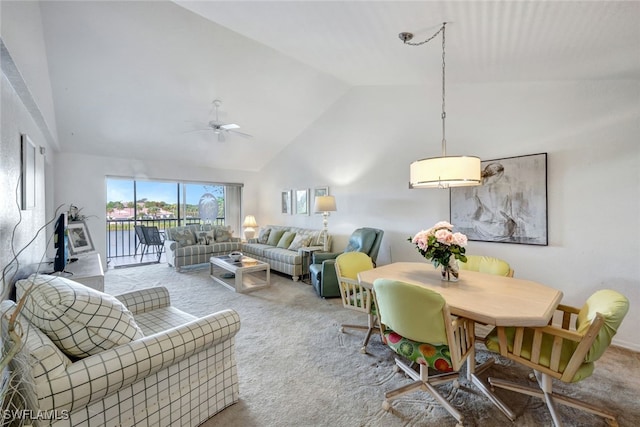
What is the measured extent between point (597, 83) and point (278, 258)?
464 centimetres

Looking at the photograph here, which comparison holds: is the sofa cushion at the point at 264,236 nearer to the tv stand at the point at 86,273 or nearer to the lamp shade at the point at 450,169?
the tv stand at the point at 86,273

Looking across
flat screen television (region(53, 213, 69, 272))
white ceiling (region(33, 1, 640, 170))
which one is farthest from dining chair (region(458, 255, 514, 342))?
flat screen television (region(53, 213, 69, 272))

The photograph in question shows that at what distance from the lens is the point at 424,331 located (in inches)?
64.0

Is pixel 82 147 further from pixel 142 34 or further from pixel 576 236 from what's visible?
pixel 576 236

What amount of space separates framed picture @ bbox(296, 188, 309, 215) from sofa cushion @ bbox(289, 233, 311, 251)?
717 mm

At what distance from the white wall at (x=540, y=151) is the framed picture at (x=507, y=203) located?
0.27ft

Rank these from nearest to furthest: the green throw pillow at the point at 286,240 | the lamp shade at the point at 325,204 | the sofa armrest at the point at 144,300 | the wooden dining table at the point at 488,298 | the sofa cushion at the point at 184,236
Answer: the wooden dining table at the point at 488,298, the sofa armrest at the point at 144,300, the lamp shade at the point at 325,204, the green throw pillow at the point at 286,240, the sofa cushion at the point at 184,236

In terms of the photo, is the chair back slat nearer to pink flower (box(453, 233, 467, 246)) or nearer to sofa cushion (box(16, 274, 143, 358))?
pink flower (box(453, 233, 467, 246))

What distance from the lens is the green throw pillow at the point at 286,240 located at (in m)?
5.54

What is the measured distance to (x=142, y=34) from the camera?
3.10 meters

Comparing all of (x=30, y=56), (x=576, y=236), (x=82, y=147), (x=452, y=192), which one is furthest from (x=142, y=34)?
(x=576, y=236)

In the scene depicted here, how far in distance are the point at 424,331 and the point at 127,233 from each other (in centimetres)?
776

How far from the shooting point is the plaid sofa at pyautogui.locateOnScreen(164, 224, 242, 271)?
5473 millimetres

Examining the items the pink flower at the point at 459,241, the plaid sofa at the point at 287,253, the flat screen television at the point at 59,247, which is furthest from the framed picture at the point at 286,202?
the pink flower at the point at 459,241
